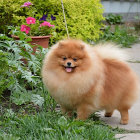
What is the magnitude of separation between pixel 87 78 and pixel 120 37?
509 centimetres

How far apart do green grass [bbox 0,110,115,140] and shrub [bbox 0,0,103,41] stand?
288 centimetres

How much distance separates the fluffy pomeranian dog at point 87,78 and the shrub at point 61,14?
2525 mm

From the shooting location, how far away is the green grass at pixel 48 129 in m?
3.01

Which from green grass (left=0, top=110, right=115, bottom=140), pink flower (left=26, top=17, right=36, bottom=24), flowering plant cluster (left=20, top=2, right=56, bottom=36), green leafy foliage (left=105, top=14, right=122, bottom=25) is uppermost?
pink flower (left=26, top=17, right=36, bottom=24)

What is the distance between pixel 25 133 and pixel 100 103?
91 centimetres

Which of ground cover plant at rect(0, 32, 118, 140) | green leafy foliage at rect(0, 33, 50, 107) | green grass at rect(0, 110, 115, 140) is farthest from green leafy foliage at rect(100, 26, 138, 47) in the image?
green grass at rect(0, 110, 115, 140)

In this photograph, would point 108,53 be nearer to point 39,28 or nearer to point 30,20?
point 30,20

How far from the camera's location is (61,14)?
21.2ft

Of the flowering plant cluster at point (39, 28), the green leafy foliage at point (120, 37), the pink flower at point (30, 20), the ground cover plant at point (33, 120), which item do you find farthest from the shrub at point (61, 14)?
the ground cover plant at point (33, 120)

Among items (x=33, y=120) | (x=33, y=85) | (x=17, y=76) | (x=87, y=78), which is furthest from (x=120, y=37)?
(x=33, y=120)

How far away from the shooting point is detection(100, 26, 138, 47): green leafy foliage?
26.5 feet

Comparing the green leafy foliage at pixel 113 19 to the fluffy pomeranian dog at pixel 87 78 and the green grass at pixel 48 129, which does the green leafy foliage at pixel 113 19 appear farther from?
the green grass at pixel 48 129

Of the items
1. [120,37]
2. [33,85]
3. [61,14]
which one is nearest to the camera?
[33,85]

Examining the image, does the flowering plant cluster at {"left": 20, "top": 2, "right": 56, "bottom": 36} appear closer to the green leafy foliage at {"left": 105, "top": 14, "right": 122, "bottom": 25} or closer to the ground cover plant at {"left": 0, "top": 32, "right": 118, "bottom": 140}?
the ground cover plant at {"left": 0, "top": 32, "right": 118, "bottom": 140}
